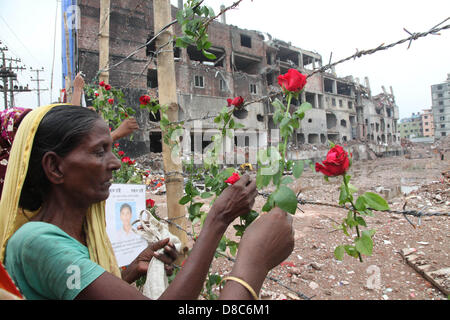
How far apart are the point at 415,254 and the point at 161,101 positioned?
152 inches

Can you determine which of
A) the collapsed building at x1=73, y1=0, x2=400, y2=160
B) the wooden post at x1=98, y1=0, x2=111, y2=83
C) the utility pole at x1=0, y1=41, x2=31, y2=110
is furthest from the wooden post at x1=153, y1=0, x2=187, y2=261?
the utility pole at x1=0, y1=41, x2=31, y2=110

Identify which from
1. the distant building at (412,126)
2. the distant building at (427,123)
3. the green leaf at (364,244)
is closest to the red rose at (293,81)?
the green leaf at (364,244)

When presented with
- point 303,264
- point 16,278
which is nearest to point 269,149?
point 16,278

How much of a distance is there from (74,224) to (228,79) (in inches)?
872

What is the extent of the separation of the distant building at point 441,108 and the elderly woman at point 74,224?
65.7 m

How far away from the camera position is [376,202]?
106 cm

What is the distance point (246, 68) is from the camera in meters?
26.6

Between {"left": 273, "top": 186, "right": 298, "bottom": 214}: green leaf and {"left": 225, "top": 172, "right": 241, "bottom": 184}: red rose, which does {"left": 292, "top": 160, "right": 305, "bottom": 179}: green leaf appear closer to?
{"left": 273, "top": 186, "right": 298, "bottom": 214}: green leaf

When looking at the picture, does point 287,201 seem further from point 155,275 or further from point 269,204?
point 155,275

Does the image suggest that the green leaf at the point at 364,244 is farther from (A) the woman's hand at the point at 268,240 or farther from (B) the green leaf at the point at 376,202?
(A) the woman's hand at the point at 268,240

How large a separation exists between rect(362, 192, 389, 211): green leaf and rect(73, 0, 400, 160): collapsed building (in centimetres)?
559

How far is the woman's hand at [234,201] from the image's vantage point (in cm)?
92
